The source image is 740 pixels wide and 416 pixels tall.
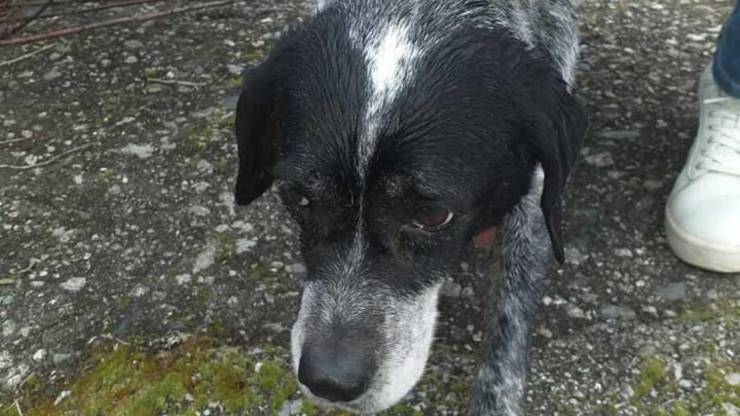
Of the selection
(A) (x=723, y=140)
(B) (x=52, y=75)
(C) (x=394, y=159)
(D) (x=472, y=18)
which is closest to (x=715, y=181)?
(A) (x=723, y=140)

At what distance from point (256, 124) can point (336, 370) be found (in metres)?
0.76

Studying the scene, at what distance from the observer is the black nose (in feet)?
6.55

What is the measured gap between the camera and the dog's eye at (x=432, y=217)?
2.11m

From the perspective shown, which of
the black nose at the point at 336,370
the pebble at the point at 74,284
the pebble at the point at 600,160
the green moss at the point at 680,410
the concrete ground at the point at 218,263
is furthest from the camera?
the pebble at the point at 600,160

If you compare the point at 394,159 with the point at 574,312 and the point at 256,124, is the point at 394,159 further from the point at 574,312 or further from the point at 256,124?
the point at 574,312

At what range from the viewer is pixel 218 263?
2.87 metres

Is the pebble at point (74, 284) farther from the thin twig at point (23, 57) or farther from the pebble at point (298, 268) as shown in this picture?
the thin twig at point (23, 57)

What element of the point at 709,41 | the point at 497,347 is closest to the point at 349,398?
the point at 497,347

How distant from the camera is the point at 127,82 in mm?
3754

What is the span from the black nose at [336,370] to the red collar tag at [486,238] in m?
0.65

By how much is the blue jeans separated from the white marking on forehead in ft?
4.39

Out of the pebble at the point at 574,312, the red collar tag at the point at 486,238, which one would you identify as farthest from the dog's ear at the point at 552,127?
the pebble at the point at 574,312

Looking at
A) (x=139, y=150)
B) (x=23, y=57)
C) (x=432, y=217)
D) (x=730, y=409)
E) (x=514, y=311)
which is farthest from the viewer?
(x=23, y=57)

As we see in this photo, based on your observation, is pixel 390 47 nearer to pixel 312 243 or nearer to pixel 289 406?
pixel 312 243
